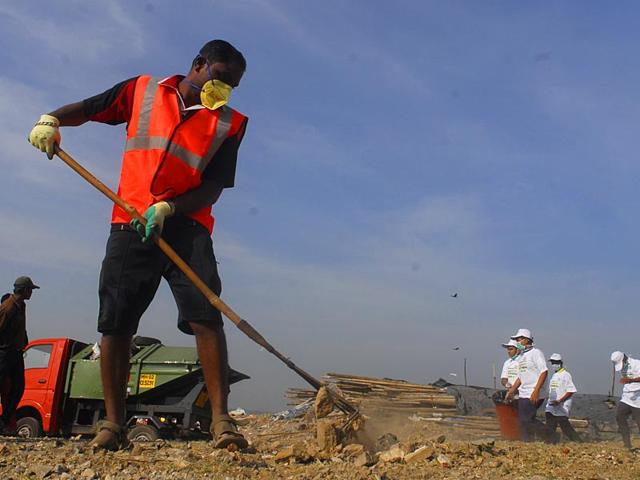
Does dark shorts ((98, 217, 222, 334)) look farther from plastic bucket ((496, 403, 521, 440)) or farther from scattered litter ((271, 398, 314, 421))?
scattered litter ((271, 398, 314, 421))

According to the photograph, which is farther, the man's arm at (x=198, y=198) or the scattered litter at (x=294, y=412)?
the scattered litter at (x=294, y=412)

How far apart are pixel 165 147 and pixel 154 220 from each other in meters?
0.47

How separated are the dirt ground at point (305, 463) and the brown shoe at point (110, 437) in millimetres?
78

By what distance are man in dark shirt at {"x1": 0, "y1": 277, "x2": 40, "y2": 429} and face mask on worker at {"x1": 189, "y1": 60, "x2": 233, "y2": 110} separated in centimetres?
492

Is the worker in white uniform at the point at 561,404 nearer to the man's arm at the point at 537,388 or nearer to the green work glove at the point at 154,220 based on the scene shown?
the man's arm at the point at 537,388

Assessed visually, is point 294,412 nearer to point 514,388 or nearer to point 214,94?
point 514,388

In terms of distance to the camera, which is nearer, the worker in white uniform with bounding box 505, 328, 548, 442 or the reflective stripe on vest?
the reflective stripe on vest

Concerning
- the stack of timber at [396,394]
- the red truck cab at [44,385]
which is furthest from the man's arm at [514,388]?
the red truck cab at [44,385]

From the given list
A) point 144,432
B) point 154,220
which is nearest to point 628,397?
point 144,432

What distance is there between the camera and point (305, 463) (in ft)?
12.8

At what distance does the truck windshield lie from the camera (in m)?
11.4

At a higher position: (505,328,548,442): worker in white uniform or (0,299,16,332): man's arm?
(0,299,16,332): man's arm

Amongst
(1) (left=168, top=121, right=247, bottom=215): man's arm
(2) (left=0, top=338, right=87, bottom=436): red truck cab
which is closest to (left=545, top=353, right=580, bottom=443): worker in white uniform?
(2) (left=0, top=338, right=87, bottom=436): red truck cab

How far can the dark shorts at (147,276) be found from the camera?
385 centimetres
